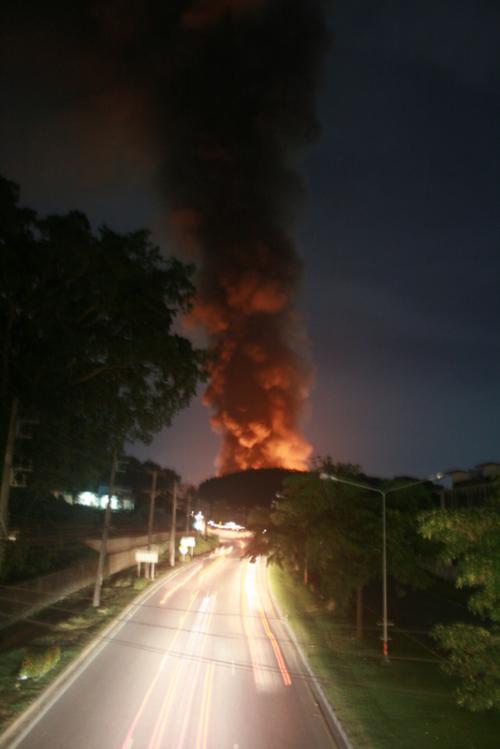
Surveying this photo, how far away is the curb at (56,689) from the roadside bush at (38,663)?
510 millimetres

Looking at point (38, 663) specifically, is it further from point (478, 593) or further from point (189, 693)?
point (478, 593)

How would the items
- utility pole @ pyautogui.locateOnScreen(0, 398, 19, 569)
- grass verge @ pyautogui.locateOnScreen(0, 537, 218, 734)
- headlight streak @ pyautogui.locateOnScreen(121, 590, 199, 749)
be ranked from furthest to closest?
utility pole @ pyautogui.locateOnScreen(0, 398, 19, 569) < grass verge @ pyautogui.locateOnScreen(0, 537, 218, 734) < headlight streak @ pyautogui.locateOnScreen(121, 590, 199, 749)

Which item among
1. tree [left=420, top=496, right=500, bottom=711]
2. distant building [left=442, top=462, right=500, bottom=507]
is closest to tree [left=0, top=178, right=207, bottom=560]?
tree [left=420, top=496, right=500, bottom=711]

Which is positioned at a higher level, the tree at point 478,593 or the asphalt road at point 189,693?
the tree at point 478,593

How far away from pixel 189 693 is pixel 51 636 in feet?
34.2

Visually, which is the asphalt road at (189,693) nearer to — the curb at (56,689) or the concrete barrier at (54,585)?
the curb at (56,689)

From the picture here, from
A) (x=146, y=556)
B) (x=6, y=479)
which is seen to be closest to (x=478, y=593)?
(x=6, y=479)

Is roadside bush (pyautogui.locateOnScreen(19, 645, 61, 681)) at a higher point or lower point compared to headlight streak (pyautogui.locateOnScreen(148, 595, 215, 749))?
higher

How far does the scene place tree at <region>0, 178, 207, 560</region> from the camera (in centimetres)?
3209

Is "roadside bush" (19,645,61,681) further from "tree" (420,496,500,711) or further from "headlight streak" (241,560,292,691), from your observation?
"tree" (420,496,500,711)

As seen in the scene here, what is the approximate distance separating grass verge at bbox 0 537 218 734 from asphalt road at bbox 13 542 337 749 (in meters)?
0.96

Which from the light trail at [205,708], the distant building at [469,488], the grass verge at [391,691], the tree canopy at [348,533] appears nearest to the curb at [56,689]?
the light trail at [205,708]

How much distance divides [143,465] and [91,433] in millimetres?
92972

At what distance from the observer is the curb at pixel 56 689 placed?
15383 mm
